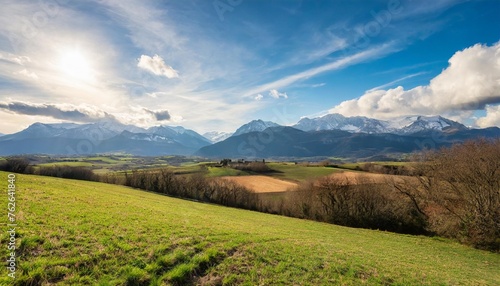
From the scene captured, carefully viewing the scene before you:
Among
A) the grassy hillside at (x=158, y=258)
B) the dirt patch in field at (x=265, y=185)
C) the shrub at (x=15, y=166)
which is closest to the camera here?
the grassy hillside at (x=158, y=258)

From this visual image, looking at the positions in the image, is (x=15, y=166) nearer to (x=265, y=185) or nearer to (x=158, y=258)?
(x=265, y=185)

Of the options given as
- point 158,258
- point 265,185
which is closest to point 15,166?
point 265,185

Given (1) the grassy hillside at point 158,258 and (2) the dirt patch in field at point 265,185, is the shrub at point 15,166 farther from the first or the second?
(1) the grassy hillside at point 158,258

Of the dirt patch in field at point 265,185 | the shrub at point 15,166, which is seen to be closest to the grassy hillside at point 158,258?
the dirt patch in field at point 265,185

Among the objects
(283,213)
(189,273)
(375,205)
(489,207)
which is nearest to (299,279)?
(189,273)

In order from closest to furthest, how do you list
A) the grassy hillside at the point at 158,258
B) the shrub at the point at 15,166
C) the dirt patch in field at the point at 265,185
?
the grassy hillside at the point at 158,258
the shrub at the point at 15,166
the dirt patch in field at the point at 265,185

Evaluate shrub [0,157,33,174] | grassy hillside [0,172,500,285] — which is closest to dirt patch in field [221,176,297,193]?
shrub [0,157,33,174]

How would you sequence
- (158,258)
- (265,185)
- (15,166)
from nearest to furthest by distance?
(158,258) → (15,166) → (265,185)

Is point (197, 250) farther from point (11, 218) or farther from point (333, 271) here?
point (11, 218)

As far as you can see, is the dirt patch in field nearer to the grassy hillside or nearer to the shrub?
the shrub

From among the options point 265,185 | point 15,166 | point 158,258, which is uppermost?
point 15,166

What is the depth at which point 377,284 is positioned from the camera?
48.1ft

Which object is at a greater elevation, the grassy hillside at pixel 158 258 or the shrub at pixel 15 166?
the shrub at pixel 15 166

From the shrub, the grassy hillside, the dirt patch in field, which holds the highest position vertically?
the shrub
